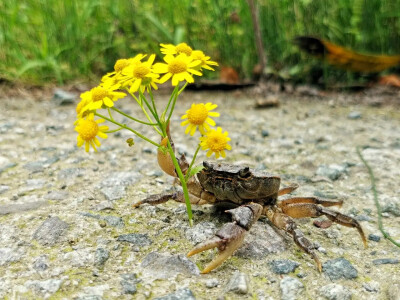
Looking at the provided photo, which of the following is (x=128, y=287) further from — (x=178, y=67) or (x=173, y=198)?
(x=178, y=67)

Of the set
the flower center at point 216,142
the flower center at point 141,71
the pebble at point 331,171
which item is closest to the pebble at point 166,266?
the flower center at point 216,142

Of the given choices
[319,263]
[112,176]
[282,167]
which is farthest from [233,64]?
[319,263]

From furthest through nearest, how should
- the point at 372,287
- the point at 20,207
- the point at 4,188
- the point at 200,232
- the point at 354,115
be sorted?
the point at 354,115 → the point at 4,188 → the point at 20,207 → the point at 200,232 → the point at 372,287

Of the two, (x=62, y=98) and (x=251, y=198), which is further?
(x=62, y=98)

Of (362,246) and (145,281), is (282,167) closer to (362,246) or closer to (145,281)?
(362,246)

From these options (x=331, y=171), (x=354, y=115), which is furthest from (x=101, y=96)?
(x=354, y=115)

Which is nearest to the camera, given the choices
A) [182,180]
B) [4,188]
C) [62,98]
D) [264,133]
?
[182,180]
